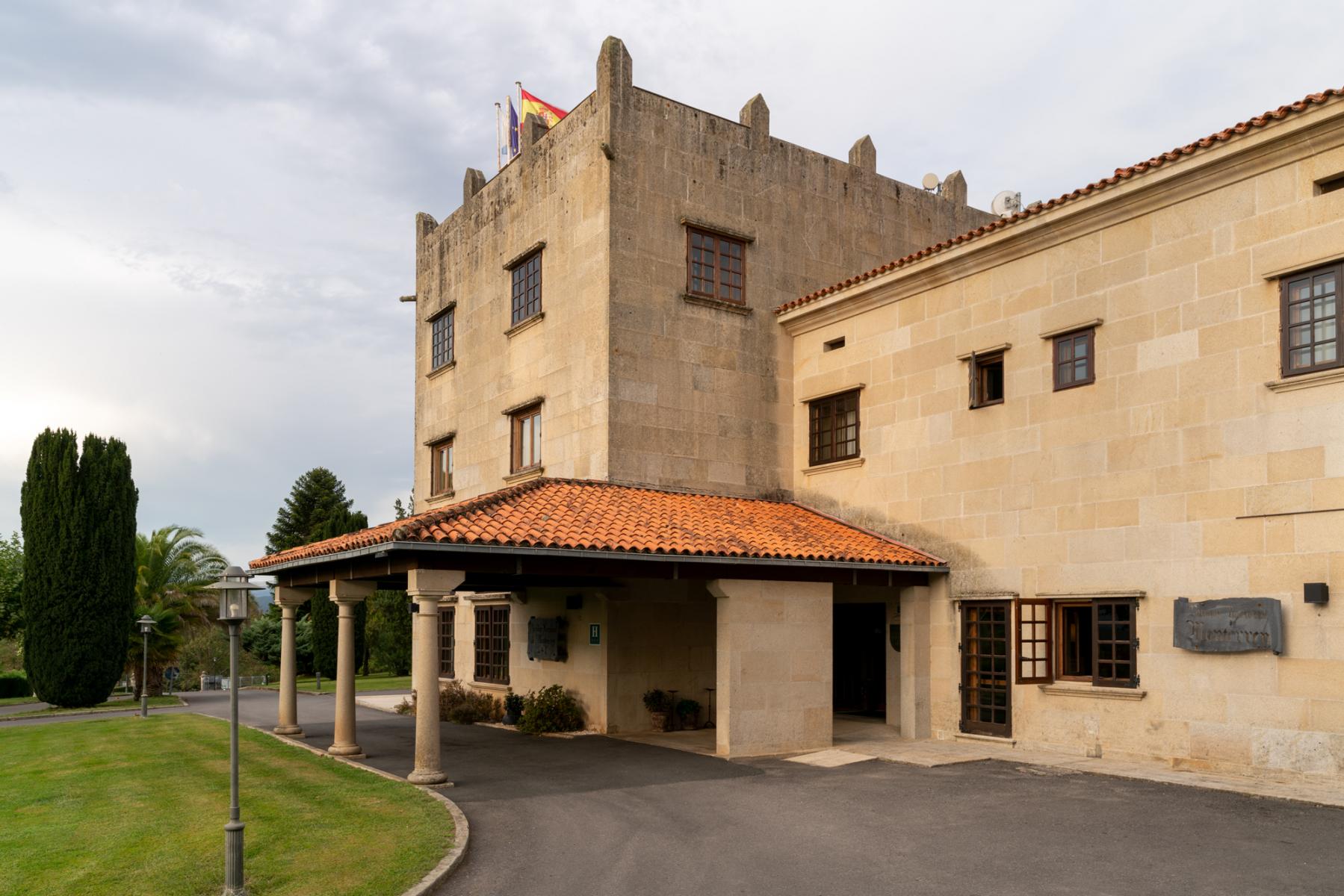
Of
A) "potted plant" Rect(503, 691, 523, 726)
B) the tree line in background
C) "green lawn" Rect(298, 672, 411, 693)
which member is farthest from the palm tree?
"potted plant" Rect(503, 691, 523, 726)

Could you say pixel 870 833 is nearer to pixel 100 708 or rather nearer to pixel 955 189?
pixel 955 189

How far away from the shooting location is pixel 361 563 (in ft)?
52.5

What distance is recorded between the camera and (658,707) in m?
20.0

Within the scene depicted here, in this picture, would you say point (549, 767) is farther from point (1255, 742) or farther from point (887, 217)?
point (887, 217)

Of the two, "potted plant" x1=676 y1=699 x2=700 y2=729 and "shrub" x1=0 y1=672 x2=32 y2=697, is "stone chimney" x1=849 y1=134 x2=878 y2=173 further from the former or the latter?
"shrub" x1=0 y1=672 x2=32 y2=697

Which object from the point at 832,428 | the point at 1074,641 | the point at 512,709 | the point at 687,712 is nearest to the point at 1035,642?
the point at 1074,641

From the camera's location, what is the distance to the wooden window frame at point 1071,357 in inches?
632

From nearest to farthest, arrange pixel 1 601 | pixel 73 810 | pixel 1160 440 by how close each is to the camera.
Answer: pixel 73 810, pixel 1160 440, pixel 1 601

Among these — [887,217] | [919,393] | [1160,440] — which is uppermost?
[887,217]

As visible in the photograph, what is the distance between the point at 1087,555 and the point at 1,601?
46233 millimetres

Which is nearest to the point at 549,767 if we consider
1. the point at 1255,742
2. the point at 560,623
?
the point at 560,623

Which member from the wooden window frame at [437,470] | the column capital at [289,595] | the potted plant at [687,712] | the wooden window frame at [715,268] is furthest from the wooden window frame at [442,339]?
the potted plant at [687,712]

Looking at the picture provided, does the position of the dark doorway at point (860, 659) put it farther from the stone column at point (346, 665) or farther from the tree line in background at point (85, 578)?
the tree line in background at point (85, 578)

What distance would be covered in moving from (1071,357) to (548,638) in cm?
1143
